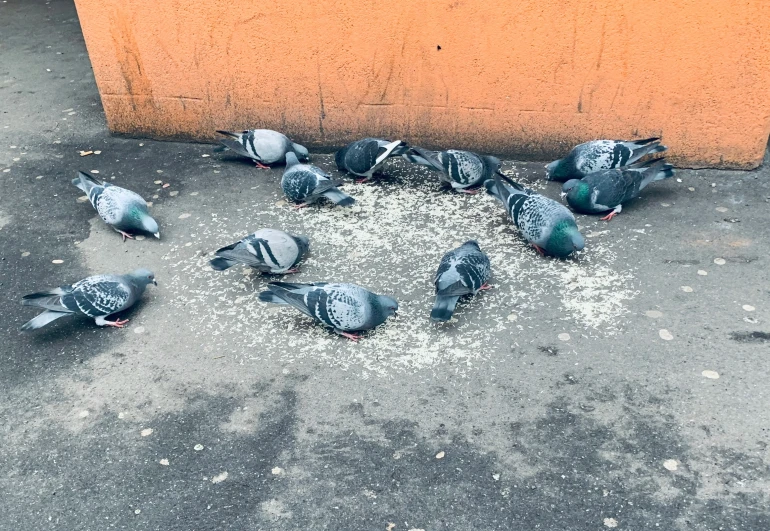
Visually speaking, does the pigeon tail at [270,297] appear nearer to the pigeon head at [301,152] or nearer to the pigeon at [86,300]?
the pigeon at [86,300]

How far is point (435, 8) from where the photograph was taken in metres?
5.14

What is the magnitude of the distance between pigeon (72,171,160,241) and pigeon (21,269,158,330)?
0.79m

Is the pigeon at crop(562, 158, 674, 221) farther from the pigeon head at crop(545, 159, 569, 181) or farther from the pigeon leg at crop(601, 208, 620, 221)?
the pigeon head at crop(545, 159, 569, 181)

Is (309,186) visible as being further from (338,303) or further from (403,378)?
(403,378)

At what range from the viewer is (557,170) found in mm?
5355

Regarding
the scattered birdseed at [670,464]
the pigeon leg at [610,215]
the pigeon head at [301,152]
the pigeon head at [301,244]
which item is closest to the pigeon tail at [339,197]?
the pigeon head at [301,244]

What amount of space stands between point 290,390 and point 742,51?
401cm

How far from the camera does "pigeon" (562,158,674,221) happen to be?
487cm

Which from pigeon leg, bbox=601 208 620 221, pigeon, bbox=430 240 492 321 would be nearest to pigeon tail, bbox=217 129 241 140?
pigeon, bbox=430 240 492 321

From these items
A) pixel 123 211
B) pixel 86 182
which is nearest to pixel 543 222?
pixel 123 211

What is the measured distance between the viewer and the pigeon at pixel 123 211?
4859mm

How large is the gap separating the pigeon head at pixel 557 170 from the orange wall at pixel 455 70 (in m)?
0.32

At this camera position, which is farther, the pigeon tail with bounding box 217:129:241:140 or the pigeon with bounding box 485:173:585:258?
the pigeon tail with bounding box 217:129:241:140

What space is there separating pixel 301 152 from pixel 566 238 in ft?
7.72
